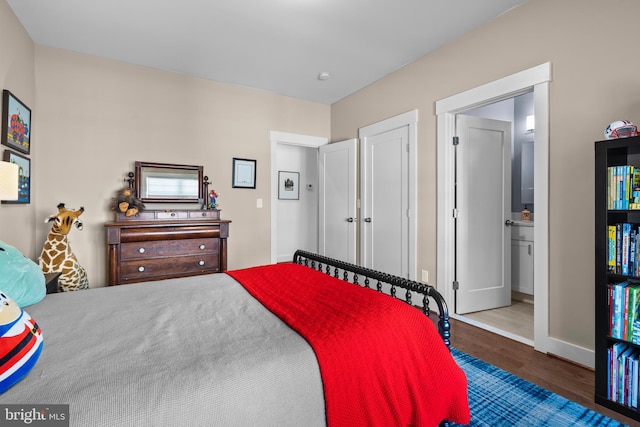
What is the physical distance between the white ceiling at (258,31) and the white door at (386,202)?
0.85 meters

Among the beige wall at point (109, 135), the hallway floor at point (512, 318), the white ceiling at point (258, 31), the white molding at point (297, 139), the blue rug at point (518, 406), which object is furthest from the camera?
the white molding at point (297, 139)

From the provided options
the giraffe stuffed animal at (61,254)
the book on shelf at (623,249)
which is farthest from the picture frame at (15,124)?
the book on shelf at (623,249)

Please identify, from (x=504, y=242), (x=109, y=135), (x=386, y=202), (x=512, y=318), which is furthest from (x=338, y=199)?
(x=109, y=135)

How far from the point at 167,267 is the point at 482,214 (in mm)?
3252

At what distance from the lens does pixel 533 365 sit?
7.34 ft

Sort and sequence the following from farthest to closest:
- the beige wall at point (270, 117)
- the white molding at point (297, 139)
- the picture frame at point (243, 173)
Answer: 1. the white molding at point (297, 139)
2. the picture frame at point (243, 173)
3. the beige wall at point (270, 117)

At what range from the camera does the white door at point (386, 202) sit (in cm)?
360

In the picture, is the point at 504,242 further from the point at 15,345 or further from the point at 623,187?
the point at 15,345

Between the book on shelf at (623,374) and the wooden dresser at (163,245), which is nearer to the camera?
the book on shelf at (623,374)

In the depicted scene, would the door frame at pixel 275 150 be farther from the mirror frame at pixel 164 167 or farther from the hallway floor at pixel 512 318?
the hallway floor at pixel 512 318

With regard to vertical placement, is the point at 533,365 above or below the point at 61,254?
below

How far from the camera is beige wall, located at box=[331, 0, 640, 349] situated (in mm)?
2045

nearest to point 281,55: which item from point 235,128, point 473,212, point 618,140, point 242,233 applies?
point 235,128

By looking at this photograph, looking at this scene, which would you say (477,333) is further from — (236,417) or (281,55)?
(281,55)
